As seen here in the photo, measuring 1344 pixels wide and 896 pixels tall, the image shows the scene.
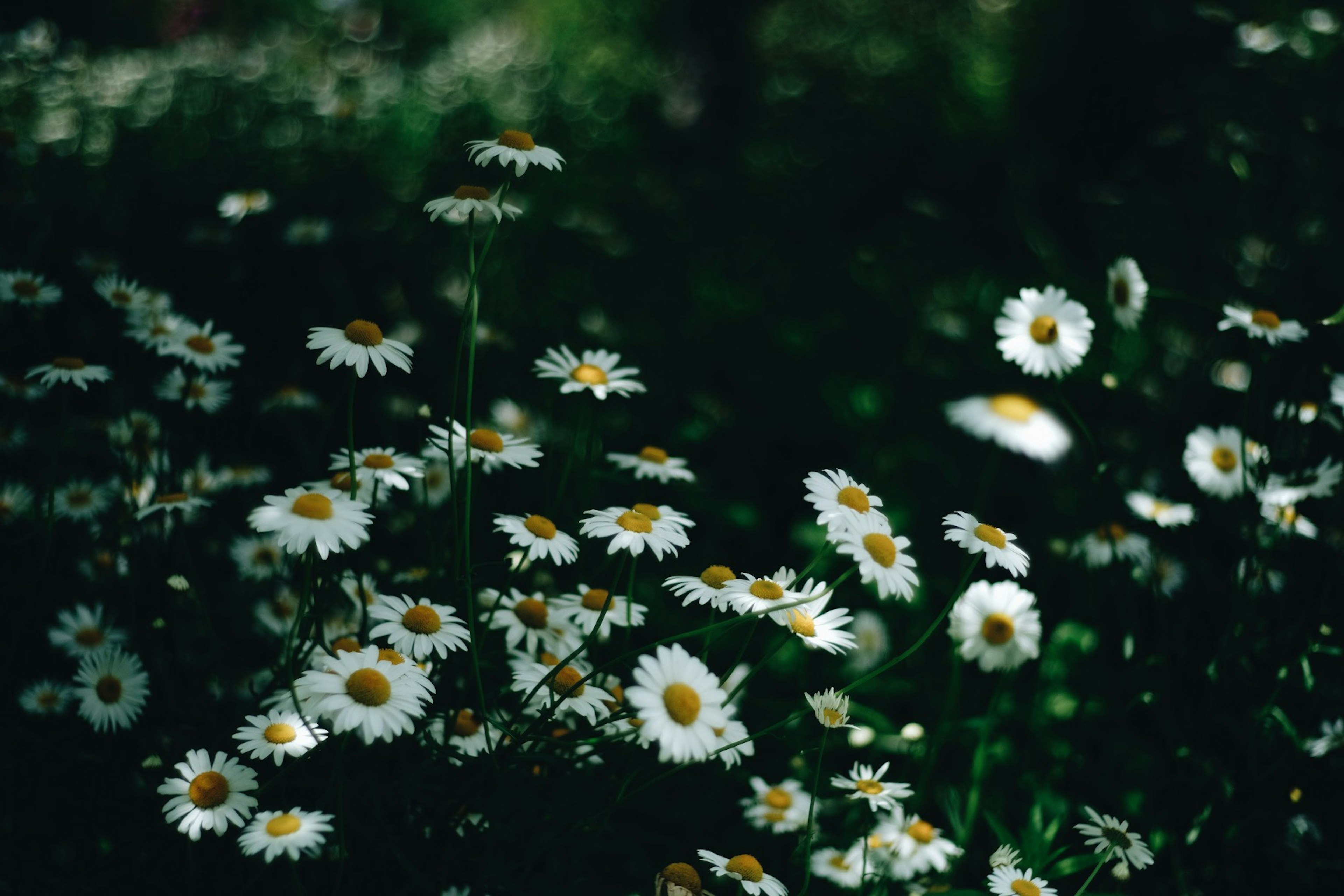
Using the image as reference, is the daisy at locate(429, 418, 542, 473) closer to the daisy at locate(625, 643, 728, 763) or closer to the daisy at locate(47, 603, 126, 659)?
the daisy at locate(625, 643, 728, 763)

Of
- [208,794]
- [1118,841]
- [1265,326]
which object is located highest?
[1265,326]

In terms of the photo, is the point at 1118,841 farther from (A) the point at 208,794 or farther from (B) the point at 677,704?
(A) the point at 208,794

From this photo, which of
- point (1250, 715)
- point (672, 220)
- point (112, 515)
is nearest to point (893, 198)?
point (672, 220)

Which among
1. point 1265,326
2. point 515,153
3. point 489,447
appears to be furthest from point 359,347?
point 1265,326

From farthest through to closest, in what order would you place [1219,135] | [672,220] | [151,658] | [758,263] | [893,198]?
[893,198]
[672,220]
[758,263]
[1219,135]
[151,658]

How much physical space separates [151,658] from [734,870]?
109cm

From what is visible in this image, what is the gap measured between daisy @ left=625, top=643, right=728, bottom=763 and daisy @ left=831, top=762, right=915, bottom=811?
1.29ft

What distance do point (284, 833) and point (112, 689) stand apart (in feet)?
2.12

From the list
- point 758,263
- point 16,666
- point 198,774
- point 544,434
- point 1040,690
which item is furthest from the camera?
point 758,263

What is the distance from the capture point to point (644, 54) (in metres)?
6.55

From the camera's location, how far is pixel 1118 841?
1324mm

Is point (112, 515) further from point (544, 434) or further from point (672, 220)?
point (672, 220)

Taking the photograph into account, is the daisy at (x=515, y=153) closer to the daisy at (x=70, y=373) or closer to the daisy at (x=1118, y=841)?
the daisy at (x=70, y=373)

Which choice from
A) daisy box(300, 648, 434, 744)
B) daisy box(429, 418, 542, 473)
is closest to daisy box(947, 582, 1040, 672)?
daisy box(429, 418, 542, 473)
